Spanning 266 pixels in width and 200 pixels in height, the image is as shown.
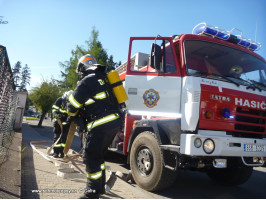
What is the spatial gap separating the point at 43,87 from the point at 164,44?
1572 cm

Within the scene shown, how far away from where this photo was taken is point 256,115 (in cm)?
367

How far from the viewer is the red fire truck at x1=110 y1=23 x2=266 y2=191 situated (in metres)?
3.21

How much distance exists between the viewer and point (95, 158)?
2576 millimetres

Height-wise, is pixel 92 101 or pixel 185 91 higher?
pixel 185 91

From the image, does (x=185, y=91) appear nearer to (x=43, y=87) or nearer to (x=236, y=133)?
(x=236, y=133)

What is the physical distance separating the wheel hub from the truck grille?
62.0 inches

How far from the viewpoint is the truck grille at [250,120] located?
3.53 meters

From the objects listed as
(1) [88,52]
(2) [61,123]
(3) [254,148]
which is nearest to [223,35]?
(3) [254,148]

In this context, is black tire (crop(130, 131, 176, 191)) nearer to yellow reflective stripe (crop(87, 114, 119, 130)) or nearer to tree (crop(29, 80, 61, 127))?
yellow reflective stripe (crop(87, 114, 119, 130))

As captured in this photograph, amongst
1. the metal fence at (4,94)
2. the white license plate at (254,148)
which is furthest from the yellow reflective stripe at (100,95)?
the white license plate at (254,148)

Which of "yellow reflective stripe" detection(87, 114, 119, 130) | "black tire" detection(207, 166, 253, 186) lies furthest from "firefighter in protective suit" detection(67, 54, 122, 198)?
"black tire" detection(207, 166, 253, 186)

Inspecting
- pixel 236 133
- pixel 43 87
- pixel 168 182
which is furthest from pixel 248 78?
pixel 43 87

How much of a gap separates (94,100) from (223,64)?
268 centimetres

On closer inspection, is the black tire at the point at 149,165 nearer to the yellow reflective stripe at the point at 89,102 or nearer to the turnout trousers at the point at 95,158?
the turnout trousers at the point at 95,158
